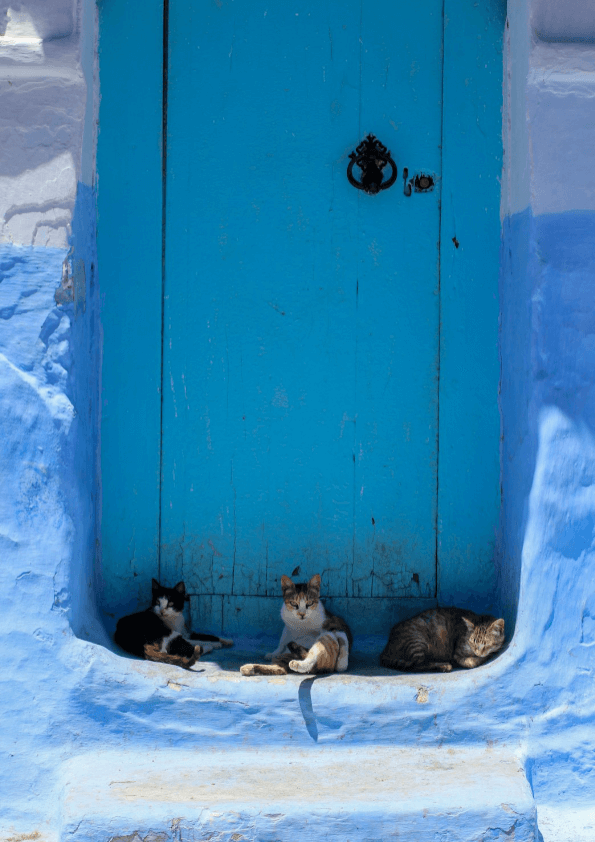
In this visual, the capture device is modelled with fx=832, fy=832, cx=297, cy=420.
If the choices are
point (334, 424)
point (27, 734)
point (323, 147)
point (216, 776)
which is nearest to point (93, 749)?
→ point (27, 734)

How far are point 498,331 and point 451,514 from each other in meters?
0.82

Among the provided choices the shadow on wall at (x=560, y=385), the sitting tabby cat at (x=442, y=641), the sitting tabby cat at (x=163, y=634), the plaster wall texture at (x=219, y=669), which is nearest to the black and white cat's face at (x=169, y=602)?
the sitting tabby cat at (x=163, y=634)

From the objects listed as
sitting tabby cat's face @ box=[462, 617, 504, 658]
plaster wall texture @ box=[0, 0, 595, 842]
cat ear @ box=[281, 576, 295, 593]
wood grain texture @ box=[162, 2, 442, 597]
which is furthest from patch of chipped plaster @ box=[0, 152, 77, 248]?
sitting tabby cat's face @ box=[462, 617, 504, 658]

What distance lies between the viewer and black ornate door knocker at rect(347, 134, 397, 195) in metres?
3.54

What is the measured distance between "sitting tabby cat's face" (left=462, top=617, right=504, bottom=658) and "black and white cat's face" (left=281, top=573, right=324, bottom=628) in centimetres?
61

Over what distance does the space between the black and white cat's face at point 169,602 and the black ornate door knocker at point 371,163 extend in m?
1.88

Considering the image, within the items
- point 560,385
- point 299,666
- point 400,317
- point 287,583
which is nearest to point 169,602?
point 287,583

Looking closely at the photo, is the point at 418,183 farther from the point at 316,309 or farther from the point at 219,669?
the point at 219,669

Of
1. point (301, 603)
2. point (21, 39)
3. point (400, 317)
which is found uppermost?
point (21, 39)

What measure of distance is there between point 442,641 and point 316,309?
4.85ft

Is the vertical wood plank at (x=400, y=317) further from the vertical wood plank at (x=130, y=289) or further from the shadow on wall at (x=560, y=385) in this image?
the vertical wood plank at (x=130, y=289)

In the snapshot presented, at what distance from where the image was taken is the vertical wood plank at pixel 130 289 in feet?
11.6

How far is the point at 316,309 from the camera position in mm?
3596

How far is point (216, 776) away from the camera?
3021 mm
